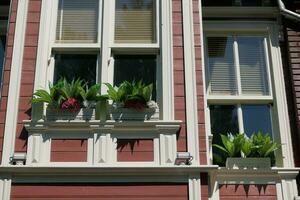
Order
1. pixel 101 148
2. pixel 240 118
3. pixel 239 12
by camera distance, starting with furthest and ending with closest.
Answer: pixel 239 12
pixel 240 118
pixel 101 148

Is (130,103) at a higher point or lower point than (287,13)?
lower

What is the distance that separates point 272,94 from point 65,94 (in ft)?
10.5

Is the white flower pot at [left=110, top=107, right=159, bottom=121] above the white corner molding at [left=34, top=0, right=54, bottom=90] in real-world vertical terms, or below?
below

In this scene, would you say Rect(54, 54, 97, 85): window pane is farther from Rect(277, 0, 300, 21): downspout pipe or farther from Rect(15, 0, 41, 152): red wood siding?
Rect(277, 0, 300, 21): downspout pipe

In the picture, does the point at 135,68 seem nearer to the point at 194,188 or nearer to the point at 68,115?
the point at 68,115

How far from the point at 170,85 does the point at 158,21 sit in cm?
109

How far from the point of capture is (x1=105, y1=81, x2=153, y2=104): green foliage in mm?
6621

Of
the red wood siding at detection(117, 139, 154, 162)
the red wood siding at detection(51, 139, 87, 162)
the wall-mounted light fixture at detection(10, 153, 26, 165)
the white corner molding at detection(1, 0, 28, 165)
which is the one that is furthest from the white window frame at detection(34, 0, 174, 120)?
the wall-mounted light fixture at detection(10, 153, 26, 165)

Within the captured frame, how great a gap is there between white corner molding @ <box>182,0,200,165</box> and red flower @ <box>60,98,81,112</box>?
1.45m

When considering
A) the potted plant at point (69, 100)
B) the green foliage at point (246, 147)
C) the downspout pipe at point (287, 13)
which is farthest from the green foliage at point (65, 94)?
the downspout pipe at point (287, 13)

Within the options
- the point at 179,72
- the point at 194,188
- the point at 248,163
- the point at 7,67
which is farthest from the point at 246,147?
the point at 7,67

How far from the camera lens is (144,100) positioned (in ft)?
21.9

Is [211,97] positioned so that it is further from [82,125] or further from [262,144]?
[82,125]

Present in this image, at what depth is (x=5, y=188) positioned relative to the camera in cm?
616
